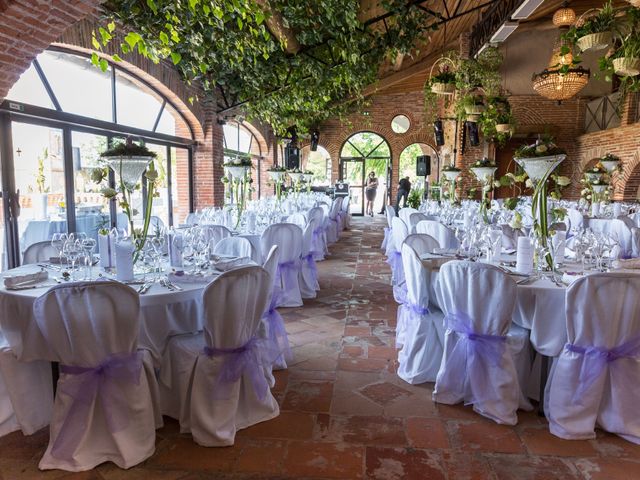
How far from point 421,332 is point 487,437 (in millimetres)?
789

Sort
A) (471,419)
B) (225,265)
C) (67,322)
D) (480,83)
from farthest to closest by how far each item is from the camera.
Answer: (480,83) → (225,265) → (471,419) → (67,322)

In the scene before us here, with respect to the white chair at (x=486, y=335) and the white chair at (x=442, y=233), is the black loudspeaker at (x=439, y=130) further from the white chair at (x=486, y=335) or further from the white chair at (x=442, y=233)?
the white chair at (x=486, y=335)

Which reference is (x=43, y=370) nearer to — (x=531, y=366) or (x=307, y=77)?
(x=531, y=366)

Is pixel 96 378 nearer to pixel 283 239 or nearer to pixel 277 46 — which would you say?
pixel 283 239

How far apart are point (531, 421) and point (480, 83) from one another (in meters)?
9.69

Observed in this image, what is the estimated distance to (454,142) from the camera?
12.4 meters

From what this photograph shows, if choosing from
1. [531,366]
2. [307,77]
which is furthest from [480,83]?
[531,366]

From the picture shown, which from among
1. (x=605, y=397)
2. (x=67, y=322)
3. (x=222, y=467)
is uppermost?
(x=67, y=322)

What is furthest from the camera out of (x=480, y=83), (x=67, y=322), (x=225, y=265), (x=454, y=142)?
(x=454, y=142)

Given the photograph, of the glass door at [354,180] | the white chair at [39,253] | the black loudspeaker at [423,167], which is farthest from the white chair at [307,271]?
the glass door at [354,180]

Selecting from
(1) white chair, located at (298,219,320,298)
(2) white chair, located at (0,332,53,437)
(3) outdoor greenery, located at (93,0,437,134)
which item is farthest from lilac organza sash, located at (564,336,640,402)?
(3) outdoor greenery, located at (93,0,437,134)

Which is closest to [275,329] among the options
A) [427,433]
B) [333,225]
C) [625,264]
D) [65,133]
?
[427,433]

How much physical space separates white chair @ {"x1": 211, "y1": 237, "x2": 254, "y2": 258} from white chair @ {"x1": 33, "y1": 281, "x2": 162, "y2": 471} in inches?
70.7

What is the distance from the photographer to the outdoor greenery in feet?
16.8
